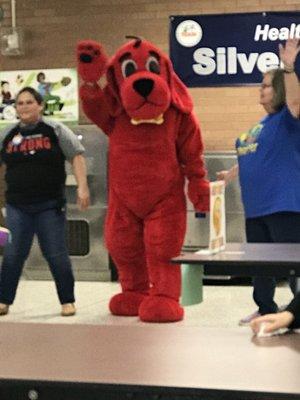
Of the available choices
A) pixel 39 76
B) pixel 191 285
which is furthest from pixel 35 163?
pixel 39 76

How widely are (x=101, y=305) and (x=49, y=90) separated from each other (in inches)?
89.3

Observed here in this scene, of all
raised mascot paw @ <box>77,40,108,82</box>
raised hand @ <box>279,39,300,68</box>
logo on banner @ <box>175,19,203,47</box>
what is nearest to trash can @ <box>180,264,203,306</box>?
raised hand @ <box>279,39,300,68</box>

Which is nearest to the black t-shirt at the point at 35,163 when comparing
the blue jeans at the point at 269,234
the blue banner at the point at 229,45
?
the blue jeans at the point at 269,234

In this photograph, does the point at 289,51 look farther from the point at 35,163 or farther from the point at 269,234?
the point at 35,163

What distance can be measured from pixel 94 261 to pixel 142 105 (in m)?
2.32

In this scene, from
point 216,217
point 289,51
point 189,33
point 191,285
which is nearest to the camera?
point 216,217

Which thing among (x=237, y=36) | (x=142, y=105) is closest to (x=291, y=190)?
(x=142, y=105)

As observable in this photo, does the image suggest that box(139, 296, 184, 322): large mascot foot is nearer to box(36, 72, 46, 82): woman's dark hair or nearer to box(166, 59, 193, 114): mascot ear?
box(166, 59, 193, 114): mascot ear

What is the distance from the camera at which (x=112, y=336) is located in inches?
68.3

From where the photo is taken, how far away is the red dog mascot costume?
4258 mm

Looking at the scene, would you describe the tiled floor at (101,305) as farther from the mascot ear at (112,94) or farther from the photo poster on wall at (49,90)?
the photo poster on wall at (49,90)

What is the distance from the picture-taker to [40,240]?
15.6ft

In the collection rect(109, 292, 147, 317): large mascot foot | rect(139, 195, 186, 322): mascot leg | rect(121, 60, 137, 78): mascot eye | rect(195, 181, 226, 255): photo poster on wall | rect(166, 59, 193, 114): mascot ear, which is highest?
rect(121, 60, 137, 78): mascot eye

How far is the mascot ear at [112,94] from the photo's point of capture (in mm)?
4418
